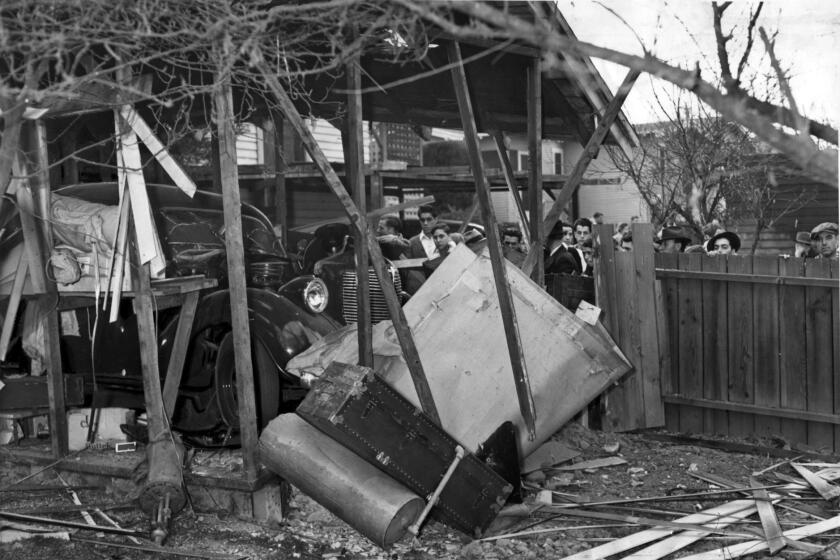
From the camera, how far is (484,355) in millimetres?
6910

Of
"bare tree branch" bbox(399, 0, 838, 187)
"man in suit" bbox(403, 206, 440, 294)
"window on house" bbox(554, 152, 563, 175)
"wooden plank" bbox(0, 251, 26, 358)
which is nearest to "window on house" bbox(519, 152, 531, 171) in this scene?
"window on house" bbox(554, 152, 563, 175)

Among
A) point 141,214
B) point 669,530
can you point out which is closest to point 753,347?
point 669,530

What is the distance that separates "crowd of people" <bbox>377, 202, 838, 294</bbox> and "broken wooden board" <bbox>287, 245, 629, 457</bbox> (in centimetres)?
131

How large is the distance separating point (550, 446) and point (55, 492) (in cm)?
384

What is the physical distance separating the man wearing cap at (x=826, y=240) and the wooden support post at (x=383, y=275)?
510 centimetres

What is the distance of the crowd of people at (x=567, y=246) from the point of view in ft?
29.8

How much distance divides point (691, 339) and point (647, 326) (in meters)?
0.41

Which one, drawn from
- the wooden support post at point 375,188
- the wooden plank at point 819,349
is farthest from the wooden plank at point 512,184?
the wooden support post at point 375,188

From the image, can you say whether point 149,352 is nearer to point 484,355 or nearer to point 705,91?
point 484,355

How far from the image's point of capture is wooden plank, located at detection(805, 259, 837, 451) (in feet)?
24.6

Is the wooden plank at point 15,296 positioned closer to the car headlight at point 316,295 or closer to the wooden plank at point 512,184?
the car headlight at point 316,295

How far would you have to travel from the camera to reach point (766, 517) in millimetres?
5891

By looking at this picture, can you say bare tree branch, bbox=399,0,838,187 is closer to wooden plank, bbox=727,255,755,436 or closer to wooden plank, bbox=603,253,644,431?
wooden plank, bbox=727,255,755,436

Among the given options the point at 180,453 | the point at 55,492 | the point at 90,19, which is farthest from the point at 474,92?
the point at 90,19
